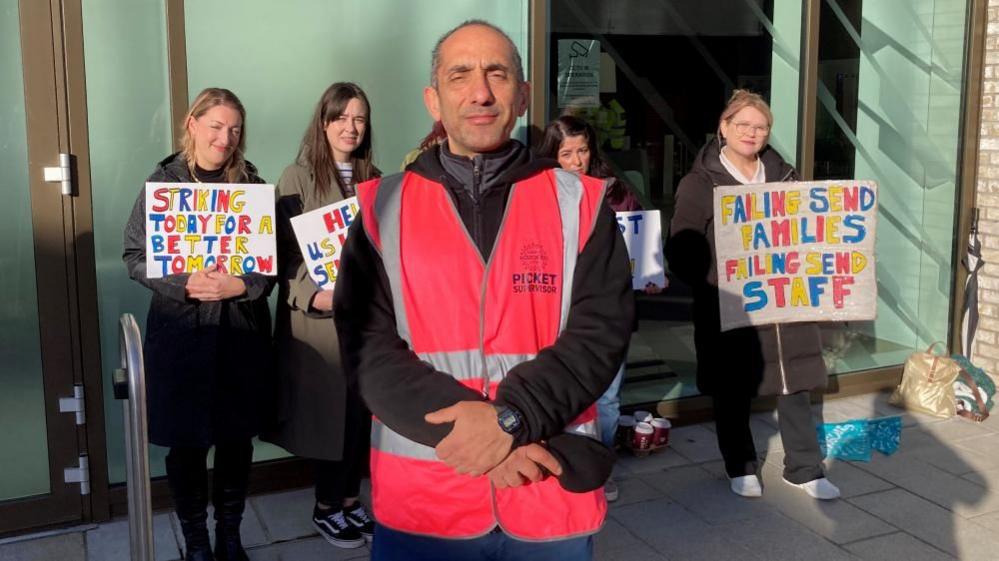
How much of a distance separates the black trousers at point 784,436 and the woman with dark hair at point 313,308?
1783 mm

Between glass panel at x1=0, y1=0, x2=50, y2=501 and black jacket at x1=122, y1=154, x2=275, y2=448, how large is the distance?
777 mm

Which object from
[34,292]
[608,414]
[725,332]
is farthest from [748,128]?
[34,292]

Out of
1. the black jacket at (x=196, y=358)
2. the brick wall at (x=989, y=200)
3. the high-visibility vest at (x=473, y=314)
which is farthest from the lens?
the brick wall at (x=989, y=200)

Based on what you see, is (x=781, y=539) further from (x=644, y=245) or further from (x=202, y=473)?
(x=202, y=473)

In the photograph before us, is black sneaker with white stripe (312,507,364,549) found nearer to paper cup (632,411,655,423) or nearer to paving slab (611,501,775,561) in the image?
paving slab (611,501,775,561)

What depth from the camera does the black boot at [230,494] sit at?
3.77 metres

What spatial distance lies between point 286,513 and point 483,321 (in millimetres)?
2745

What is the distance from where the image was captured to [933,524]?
4.45m

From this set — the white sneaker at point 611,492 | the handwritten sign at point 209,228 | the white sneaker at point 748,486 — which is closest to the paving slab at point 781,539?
the white sneaker at point 748,486

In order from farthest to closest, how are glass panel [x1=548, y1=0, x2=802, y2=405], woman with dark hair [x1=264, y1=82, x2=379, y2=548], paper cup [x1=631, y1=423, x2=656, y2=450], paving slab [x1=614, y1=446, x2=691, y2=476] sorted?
glass panel [x1=548, y1=0, x2=802, y2=405], paper cup [x1=631, y1=423, x2=656, y2=450], paving slab [x1=614, y1=446, x2=691, y2=476], woman with dark hair [x1=264, y1=82, x2=379, y2=548]

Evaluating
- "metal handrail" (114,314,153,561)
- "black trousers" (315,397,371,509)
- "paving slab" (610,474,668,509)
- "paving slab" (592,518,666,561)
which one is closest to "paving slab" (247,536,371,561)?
"black trousers" (315,397,371,509)

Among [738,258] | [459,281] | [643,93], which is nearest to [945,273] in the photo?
[643,93]

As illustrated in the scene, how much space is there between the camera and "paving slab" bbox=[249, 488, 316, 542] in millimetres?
4293

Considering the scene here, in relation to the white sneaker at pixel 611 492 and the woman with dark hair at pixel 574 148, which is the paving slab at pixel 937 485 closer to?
the white sneaker at pixel 611 492
